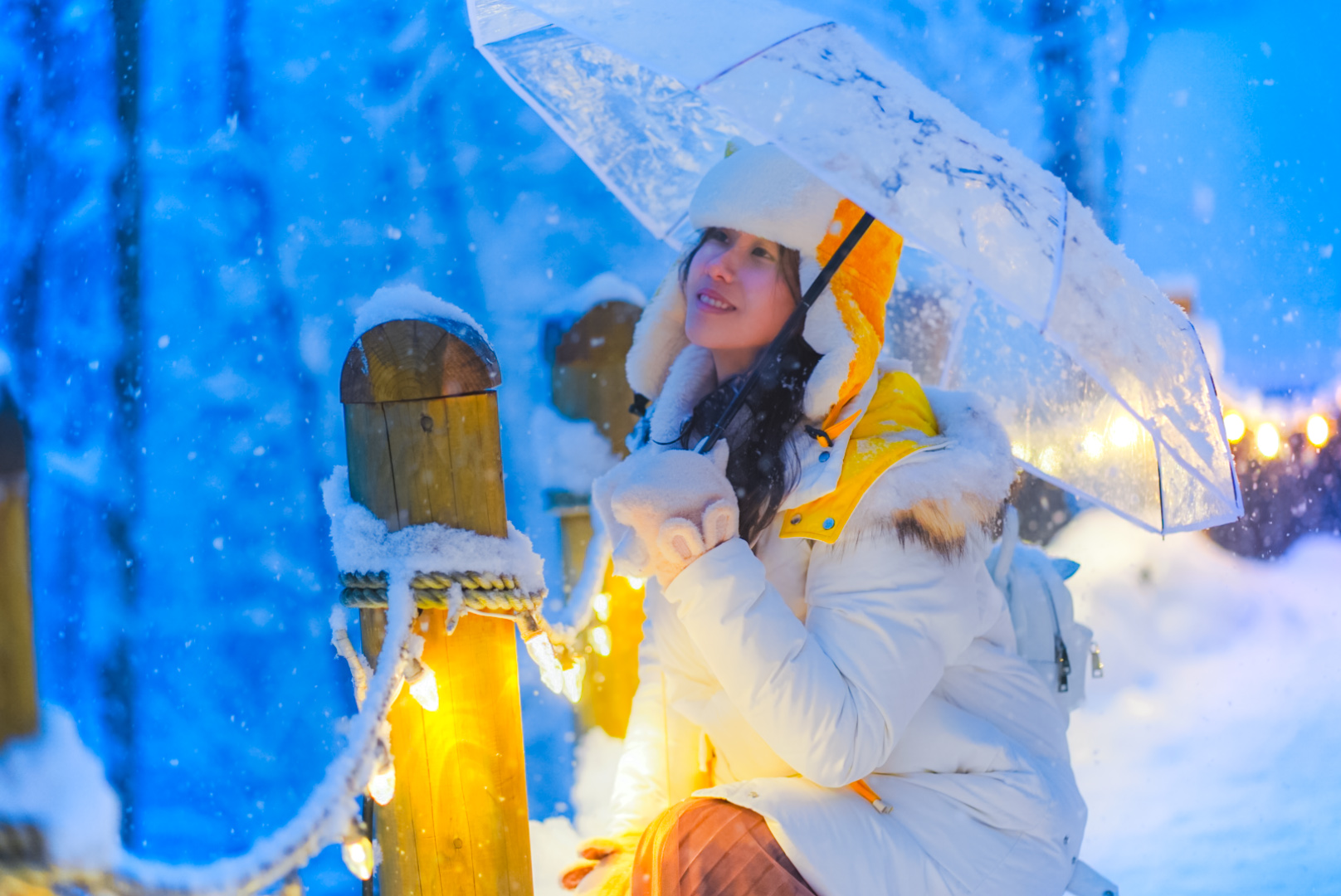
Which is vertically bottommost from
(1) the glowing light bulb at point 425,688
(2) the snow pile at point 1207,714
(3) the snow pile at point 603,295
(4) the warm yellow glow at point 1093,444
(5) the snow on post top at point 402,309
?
(2) the snow pile at point 1207,714

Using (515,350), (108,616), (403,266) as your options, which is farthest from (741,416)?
(108,616)

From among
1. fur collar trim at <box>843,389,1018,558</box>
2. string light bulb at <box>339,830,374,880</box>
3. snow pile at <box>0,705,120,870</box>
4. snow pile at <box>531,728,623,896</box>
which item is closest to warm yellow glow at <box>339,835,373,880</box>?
string light bulb at <box>339,830,374,880</box>

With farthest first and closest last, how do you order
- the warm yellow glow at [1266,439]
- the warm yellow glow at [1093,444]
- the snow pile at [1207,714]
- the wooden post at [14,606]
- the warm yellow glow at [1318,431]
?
the warm yellow glow at [1318,431]
the warm yellow glow at [1266,439]
the snow pile at [1207,714]
the wooden post at [14,606]
the warm yellow glow at [1093,444]

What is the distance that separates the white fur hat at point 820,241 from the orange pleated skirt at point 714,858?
2.35 feet

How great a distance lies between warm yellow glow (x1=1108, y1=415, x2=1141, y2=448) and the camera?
187 cm

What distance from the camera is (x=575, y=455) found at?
142 inches

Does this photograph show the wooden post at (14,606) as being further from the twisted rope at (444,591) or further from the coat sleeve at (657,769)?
the coat sleeve at (657,769)

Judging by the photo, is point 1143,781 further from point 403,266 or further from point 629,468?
point 403,266

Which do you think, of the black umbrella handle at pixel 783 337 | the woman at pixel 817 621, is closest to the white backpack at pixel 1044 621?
the woman at pixel 817 621

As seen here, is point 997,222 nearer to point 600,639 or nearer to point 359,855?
point 359,855

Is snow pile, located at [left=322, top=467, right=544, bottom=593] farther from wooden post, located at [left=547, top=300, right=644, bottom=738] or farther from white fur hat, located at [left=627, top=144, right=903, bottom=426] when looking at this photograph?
wooden post, located at [left=547, top=300, right=644, bottom=738]

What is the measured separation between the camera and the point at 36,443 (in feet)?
17.2

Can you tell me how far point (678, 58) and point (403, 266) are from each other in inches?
160

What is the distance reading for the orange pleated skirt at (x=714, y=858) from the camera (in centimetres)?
152
